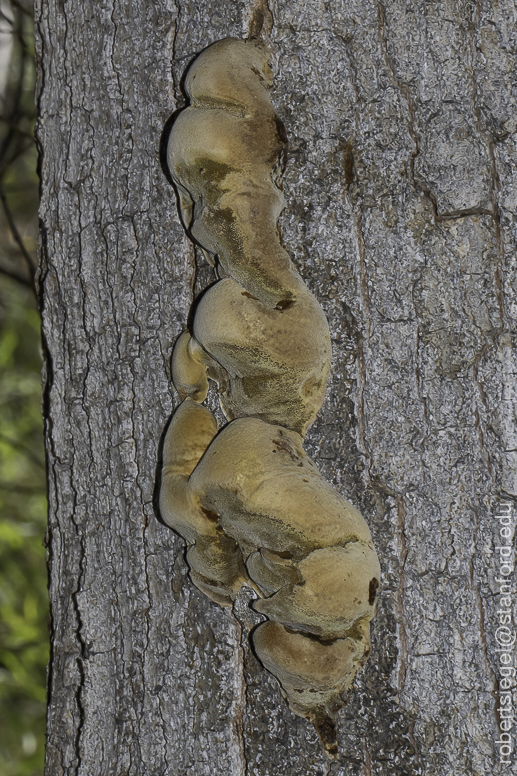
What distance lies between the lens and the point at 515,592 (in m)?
0.65

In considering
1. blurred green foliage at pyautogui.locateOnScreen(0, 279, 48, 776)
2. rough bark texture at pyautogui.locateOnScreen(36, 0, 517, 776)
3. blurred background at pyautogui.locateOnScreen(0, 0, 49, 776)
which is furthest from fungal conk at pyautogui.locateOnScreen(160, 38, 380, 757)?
blurred green foliage at pyautogui.locateOnScreen(0, 279, 48, 776)

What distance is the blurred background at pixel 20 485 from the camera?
2.00 meters

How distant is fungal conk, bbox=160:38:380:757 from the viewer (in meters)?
0.60

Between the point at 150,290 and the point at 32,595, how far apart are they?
1679 millimetres

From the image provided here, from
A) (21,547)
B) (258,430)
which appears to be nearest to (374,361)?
(258,430)

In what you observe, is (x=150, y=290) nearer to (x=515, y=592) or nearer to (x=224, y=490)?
(x=224, y=490)

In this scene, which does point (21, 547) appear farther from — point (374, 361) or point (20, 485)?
point (374, 361)

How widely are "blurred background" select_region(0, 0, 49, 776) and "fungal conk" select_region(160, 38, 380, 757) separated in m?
1.38

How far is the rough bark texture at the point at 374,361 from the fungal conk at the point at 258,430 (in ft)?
0.12

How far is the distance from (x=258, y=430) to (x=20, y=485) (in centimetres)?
185

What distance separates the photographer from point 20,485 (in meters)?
2.25

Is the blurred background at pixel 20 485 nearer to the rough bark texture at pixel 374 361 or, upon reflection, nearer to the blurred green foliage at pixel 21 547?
the blurred green foliage at pixel 21 547

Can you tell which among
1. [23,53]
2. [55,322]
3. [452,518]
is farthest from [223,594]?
[23,53]

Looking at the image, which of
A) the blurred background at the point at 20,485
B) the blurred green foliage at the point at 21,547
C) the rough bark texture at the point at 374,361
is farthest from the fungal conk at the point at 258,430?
the blurred green foliage at the point at 21,547
